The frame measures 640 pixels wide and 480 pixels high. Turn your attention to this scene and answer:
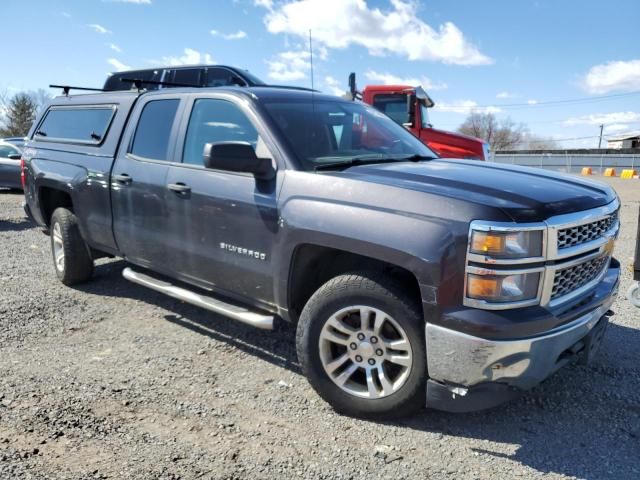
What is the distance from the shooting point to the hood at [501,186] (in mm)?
2605

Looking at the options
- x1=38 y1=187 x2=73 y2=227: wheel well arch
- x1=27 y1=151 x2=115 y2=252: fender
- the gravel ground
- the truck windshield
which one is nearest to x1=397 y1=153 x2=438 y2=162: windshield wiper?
the truck windshield

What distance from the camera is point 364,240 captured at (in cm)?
283

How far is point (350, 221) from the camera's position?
290 cm

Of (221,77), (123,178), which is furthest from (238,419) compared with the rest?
(221,77)

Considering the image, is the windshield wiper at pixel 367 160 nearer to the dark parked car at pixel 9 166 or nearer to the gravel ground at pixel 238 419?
the gravel ground at pixel 238 419

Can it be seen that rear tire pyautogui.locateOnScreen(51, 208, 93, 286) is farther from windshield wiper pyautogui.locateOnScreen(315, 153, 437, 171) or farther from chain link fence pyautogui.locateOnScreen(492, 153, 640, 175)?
chain link fence pyautogui.locateOnScreen(492, 153, 640, 175)

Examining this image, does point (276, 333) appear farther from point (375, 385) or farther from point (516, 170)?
point (516, 170)

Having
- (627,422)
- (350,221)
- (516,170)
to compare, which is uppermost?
(516,170)

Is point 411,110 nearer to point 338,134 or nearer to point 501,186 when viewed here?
point 338,134

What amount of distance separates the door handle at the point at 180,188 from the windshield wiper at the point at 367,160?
1.07m

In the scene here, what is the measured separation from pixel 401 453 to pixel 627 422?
142cm

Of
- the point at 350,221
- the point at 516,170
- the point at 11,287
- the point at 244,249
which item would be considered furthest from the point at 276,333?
the point at 11,287

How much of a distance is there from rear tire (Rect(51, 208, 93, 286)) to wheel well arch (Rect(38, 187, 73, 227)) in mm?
159

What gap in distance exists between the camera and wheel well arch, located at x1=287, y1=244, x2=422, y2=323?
3.01 m
